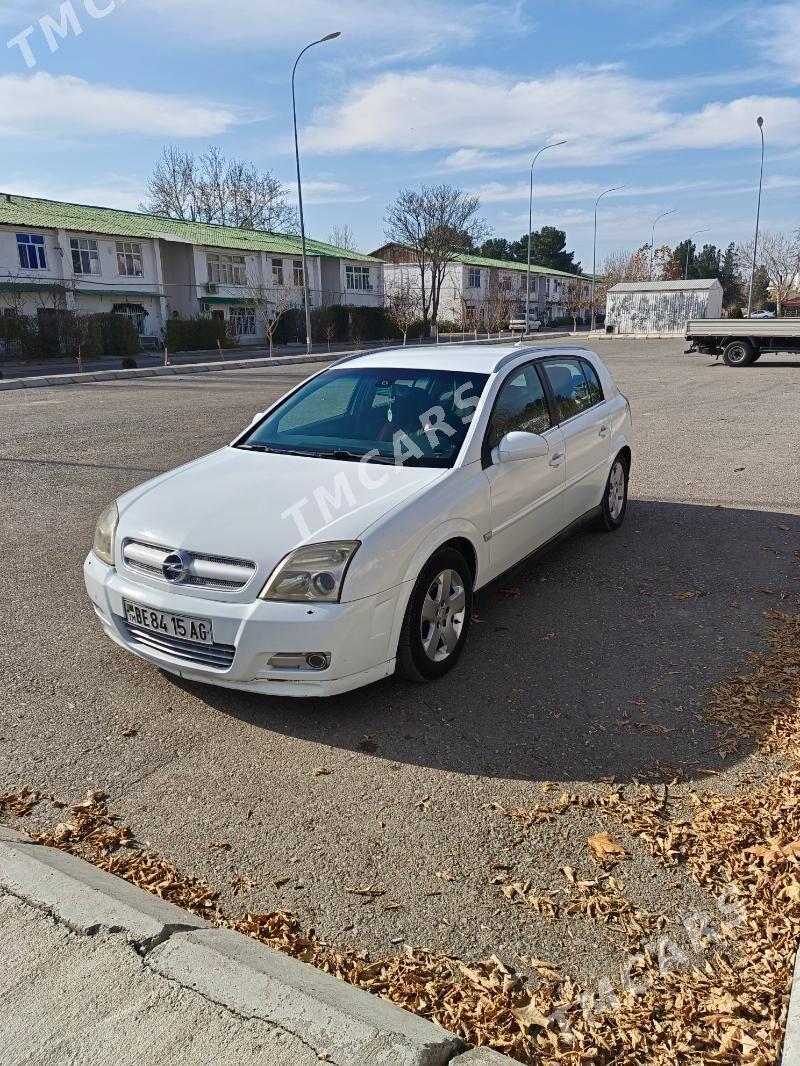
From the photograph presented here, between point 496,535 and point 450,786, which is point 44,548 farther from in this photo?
point 450,786

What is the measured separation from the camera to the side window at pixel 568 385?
221 inches

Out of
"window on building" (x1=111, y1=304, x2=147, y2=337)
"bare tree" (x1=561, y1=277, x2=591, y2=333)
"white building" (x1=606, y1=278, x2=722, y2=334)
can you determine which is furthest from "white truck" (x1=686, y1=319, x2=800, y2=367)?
"bare tree" (x1=561, y1=277, x2=591, y2=333)

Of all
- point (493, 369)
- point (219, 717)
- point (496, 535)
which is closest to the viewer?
point (219, 717)

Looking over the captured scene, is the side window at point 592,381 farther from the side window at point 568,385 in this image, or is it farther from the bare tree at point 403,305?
the bare tree at point 403,305

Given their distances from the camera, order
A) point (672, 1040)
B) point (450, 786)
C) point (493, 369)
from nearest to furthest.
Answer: point (672, 1040) → point (450, 786) → point (493, 369)

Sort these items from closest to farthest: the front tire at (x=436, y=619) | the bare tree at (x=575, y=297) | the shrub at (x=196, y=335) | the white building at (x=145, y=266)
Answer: the front tire at (x=436, y=619) → the white building at (x=145, y=266) → the shrub at (x=196, y=335) → the bare tree at (x=575, y=297)

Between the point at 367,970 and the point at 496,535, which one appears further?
the point at 496,535

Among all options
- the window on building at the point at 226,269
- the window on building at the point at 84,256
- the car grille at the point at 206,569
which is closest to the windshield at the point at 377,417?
the car grille at the point at 206,569

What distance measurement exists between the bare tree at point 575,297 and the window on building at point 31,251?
57.4 m

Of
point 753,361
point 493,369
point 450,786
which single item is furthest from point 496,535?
point 753,361

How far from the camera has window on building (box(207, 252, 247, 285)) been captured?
53.7m

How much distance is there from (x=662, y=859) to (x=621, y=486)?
14.7ft

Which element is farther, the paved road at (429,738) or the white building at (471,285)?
the white building at (471,285)

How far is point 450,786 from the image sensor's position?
326 centimetres
